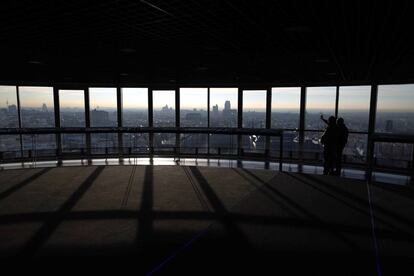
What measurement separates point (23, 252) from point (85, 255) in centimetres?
83

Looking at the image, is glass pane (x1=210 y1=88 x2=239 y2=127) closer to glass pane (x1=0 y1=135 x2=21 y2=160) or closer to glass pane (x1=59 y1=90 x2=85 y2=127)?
glass pane (x1=59 y1=90 x2=85 y2=127)

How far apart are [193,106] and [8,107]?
860 centimetres

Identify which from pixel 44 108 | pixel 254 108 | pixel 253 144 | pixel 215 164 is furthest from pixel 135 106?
pixel 253 144

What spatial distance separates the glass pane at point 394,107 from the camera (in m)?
10.2

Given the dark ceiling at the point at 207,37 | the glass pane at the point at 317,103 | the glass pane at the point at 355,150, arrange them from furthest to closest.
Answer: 1. the glass pane at the point at 317,103
2. the glass pane at the point at 355,150
3. the dark ceiling at the point at 207,37

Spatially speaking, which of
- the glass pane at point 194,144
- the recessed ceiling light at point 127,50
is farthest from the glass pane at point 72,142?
the recessed ceiling light at point 127,50

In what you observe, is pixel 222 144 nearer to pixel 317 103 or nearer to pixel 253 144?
pixel 253 144

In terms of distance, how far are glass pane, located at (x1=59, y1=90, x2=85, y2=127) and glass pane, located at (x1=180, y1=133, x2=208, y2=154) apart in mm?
5344

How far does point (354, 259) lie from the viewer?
320cm

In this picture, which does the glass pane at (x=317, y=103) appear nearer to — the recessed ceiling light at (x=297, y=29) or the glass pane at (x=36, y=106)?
the recessed ceiling light at (x=297, y=29)

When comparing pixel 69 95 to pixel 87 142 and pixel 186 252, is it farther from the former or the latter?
pixel 186 252

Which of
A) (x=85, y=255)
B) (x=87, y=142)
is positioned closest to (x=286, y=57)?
(x=85, y=255)

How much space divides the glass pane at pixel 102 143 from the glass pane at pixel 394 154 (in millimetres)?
10831

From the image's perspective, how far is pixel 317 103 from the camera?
12.1 m
